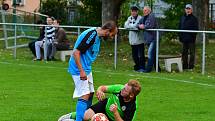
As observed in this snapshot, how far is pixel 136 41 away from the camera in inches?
658

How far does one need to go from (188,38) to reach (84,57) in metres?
8.11

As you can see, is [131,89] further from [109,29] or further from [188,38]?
[188,38]

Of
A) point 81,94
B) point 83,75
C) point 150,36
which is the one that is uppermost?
point 150,36

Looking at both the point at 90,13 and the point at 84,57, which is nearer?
the point at 84,57

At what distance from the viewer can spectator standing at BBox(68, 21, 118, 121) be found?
8.66m

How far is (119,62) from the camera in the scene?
1848 centimetres

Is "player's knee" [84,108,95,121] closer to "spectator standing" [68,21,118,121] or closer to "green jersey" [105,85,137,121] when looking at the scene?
"spectator standing" [68,21,118,121]

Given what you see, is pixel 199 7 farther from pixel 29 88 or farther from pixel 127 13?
pixel 29 88

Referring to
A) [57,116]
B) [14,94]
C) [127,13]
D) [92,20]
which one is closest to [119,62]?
[14,94]

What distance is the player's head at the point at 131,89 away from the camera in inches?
305

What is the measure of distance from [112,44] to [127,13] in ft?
36.0

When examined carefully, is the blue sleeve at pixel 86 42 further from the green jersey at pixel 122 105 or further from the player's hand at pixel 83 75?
the green jersey at pixel 122 105

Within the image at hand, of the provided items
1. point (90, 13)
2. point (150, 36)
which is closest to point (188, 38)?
point (150, 36)

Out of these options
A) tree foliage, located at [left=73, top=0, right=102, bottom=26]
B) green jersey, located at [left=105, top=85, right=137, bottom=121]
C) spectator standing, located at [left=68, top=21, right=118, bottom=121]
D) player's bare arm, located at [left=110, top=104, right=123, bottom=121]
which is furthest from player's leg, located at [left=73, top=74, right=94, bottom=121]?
tree foliage, located at [left=73, top=0, right=102, bottom=26]
